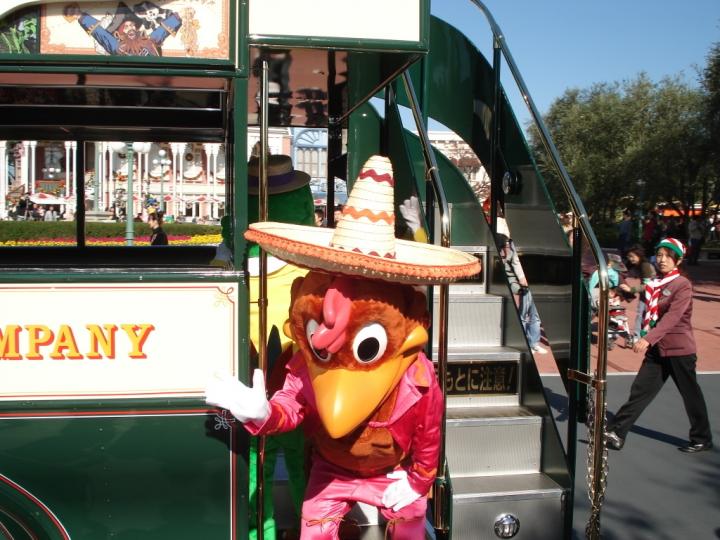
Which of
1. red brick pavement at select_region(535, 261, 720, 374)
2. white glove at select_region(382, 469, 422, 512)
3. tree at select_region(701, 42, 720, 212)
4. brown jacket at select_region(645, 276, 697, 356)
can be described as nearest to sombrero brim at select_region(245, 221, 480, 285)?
white glove at select_region(382, 469, 422, 512)

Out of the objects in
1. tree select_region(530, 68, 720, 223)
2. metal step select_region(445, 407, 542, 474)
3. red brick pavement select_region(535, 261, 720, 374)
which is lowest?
red brick pavement select_region(535, 261, 720, 374)

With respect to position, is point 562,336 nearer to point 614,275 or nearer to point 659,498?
point 659,498

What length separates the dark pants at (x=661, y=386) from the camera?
18.4 ft

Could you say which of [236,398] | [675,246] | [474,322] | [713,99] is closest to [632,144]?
[713,99]

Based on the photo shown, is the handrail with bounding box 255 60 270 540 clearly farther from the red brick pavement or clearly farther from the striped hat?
the red brick pavement

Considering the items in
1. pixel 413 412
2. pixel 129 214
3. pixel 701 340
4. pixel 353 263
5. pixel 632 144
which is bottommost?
pixel 701 340

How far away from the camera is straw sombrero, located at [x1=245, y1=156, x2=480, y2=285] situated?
93.7 inches

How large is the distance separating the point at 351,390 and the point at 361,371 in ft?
0.26

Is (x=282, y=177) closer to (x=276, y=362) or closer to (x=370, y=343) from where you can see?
(x=276, y=362)

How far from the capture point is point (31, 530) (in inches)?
101

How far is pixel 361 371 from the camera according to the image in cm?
253

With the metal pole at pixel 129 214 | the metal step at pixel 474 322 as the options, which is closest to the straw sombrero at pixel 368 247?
the metal step at pixel 474 322

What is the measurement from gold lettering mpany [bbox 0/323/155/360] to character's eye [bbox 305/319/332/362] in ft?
1.81

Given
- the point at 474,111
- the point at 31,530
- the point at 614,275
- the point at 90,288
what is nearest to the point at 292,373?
the point at 90,288
